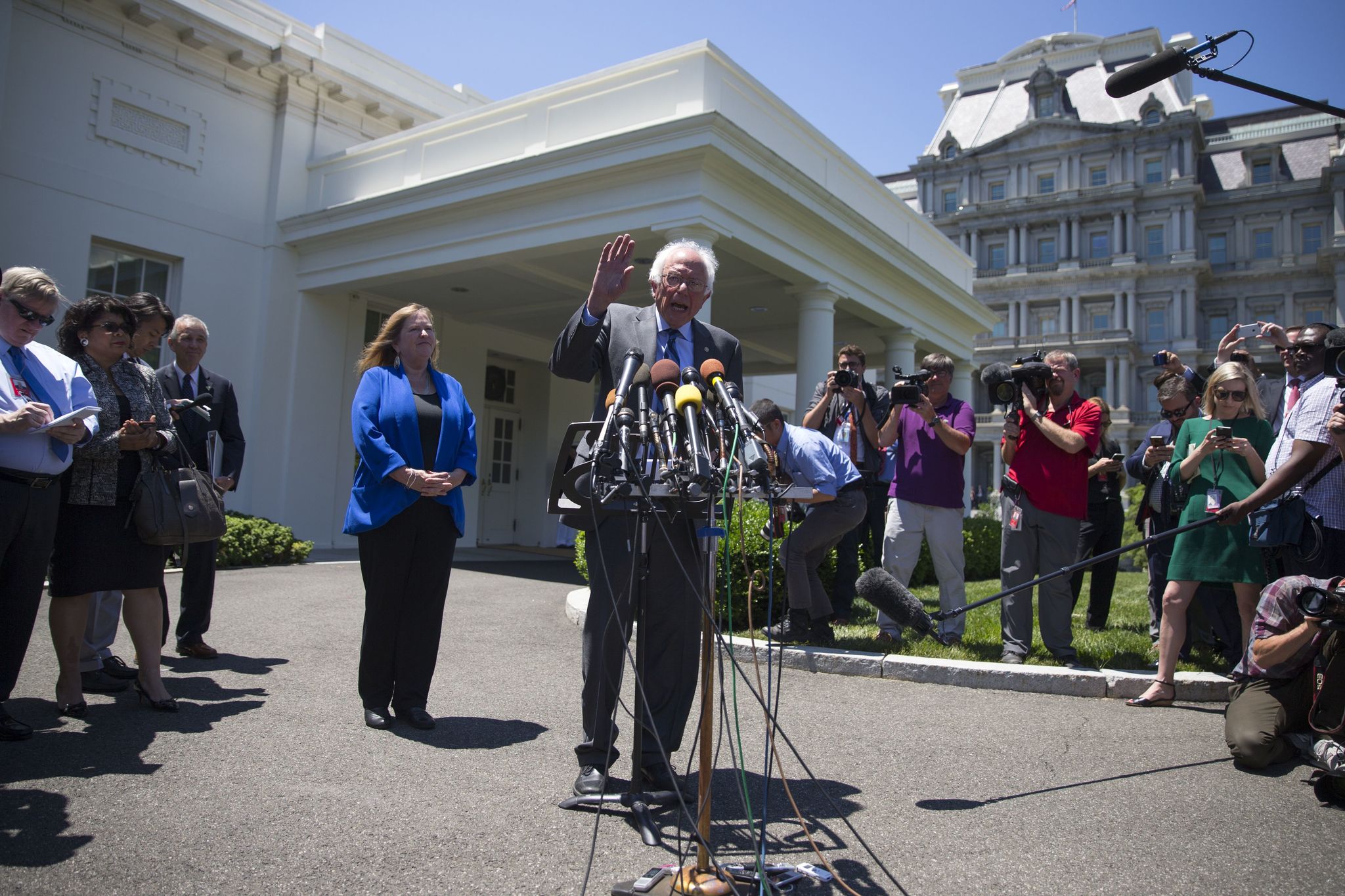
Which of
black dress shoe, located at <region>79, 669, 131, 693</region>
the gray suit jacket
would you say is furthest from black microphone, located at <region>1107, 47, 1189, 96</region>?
black dress shoe, located at <region>79, 669, 131, 693</region>

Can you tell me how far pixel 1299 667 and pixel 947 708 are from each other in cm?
165

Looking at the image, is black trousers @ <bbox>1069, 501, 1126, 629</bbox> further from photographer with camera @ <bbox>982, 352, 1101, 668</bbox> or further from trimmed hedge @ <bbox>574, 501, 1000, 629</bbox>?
photographer with camera @ <bbox>982, 352, 1101, 668</bbox>

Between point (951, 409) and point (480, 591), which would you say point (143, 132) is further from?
point (951, 409)

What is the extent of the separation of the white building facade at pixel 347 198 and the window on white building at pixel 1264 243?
53030 millimetres

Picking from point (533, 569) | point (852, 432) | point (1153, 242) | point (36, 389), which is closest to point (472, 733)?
point (36, 389)

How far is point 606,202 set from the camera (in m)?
11.4

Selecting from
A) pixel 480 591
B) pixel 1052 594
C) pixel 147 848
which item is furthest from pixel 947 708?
pixel 480 591

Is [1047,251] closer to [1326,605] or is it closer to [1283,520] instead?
[1283,520]

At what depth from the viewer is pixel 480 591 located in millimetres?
9672

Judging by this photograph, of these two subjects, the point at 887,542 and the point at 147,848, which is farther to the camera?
the point at 887,542

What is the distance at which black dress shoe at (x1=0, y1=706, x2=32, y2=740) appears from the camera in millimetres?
3631

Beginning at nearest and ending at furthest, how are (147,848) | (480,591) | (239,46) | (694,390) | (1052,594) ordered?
1. (694,390)
2. (147,848)
3. (1052,594)
4. (480,591)
5. (239,46)

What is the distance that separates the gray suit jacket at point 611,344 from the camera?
3.28 meters

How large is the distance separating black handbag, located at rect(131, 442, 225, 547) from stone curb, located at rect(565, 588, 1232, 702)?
2009 millimetres
